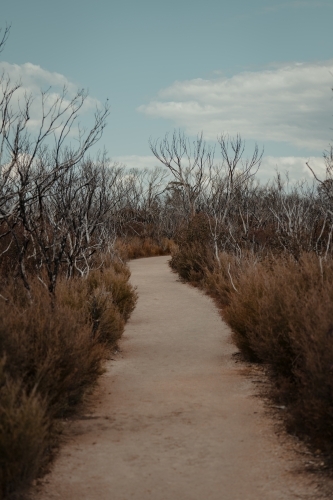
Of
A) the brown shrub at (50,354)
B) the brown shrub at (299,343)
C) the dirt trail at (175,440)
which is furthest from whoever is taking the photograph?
the brown shrub at (50,354)

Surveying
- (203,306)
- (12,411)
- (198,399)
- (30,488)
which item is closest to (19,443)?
(12,411)

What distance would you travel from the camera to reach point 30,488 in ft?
16.3

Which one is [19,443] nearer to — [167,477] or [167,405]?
[167,477]

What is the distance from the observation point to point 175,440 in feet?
19.9

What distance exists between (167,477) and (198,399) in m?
2.24

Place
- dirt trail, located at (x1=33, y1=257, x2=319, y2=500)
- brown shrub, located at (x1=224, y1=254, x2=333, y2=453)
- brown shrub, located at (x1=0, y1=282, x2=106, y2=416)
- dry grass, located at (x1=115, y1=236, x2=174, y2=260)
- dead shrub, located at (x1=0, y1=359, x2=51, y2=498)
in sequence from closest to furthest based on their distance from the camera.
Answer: dead shrub, located at (x1=0, y1=359, x2=51, y2=498) < dirt trail, located at (x1=33, y1=257, x2=319, y2=500) < brown shrub, located at (x1=224, y1=254, x2=333, y2=453) < brown shrub, located at (x1=0, y1=282, x2=106, y2=416) < dry grass, located at (x1=115, y1=236, x2=174, y2=260)

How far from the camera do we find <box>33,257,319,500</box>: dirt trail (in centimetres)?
506

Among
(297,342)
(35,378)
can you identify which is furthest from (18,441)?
(297,342)

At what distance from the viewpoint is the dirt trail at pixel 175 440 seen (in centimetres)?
506

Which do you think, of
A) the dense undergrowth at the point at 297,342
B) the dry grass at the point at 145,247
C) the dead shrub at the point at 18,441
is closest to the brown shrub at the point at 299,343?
the dense undergrowth at the point at 297,342

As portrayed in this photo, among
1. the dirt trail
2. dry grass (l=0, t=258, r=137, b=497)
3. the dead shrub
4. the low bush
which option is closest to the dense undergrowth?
the low bush

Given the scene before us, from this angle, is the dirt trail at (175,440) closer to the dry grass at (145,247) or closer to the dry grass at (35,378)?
the dry grass at (35,378)

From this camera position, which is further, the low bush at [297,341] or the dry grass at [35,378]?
the low bush at [297,341]

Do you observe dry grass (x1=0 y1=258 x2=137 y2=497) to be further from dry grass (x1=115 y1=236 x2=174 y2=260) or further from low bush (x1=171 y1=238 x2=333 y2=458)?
dry grass (x1=115 y1=236 x2=174 y2=260)
